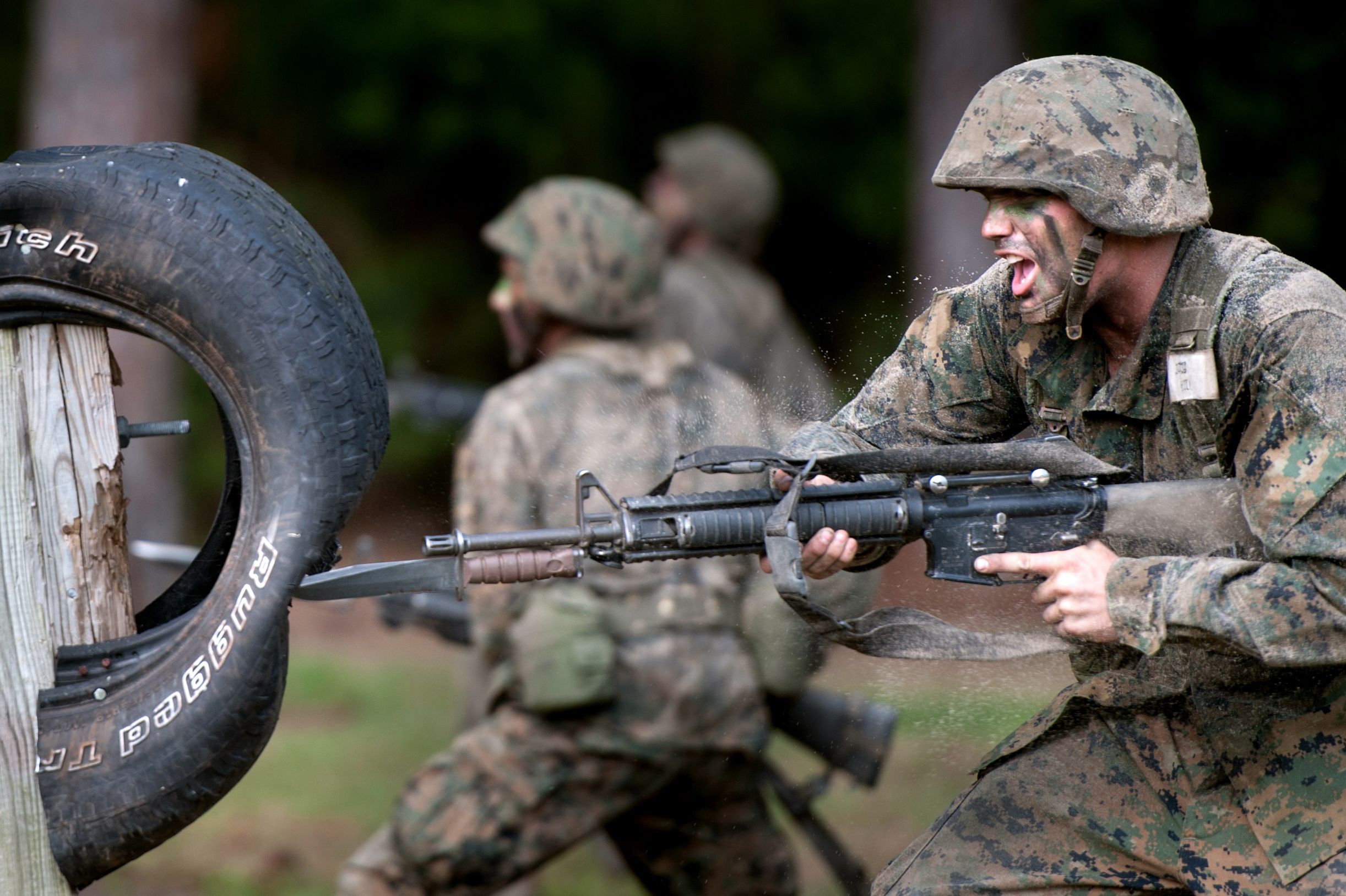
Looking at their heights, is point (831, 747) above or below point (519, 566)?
below

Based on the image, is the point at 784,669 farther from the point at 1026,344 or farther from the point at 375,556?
the point at 375,556

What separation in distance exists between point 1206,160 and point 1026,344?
17.0ft

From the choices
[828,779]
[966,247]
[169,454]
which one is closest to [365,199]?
[169,454]

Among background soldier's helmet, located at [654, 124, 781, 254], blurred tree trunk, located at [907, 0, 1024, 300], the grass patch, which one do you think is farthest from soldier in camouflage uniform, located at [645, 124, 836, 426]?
the grass patch

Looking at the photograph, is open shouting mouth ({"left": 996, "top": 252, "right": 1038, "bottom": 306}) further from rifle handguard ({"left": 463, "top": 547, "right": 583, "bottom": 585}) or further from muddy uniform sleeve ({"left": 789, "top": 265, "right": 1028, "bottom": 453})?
rifle handguard ({"left": 463, "top": 547, "right": 583, "bottom": 585})

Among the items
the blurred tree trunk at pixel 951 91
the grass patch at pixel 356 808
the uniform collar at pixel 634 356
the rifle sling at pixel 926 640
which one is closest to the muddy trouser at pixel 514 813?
the grass patch at pixel 356 808

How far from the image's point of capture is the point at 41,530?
2729mm

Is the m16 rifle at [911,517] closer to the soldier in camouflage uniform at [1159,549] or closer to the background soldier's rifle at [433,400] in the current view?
the soldier in camouflage uniform at [1159,549]

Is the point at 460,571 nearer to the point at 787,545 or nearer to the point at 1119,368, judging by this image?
the point at 787,545

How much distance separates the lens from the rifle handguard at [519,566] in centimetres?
275

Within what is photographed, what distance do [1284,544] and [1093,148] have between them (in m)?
0.82

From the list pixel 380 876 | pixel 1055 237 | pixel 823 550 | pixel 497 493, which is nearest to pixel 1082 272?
pixel 1055 237

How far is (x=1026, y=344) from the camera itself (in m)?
3.16

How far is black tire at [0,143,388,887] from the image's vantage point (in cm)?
262
